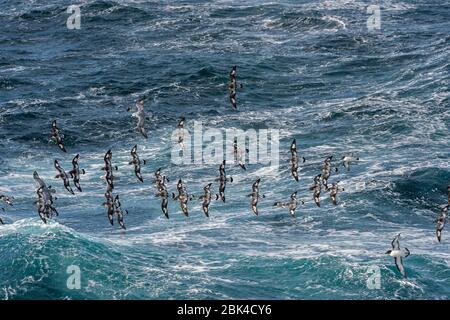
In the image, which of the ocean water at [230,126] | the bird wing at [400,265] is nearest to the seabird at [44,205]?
the ocean water at [230,126]

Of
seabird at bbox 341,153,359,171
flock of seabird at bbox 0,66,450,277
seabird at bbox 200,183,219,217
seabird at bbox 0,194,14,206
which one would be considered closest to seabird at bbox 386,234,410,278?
flock of seabird at bbox 0,66,450,277

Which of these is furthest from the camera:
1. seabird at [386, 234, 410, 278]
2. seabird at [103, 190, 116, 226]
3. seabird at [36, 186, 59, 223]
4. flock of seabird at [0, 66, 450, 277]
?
seabird at [36, 186, 59, 223]

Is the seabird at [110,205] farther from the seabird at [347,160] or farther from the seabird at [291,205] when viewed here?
the seabird at [347,160]

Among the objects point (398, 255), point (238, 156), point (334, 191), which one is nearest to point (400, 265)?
point (398, 255)

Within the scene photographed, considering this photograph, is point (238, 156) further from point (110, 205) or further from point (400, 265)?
point (400, 265)

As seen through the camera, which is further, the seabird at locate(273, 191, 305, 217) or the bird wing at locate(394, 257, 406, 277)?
the seabird at locate(273, 191, 305, 217)

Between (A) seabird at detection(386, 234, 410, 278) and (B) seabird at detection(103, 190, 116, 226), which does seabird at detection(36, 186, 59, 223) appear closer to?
(B) seabird at detection(103, 190, 116, 226)

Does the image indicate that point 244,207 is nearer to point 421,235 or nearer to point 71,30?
point 421,235
